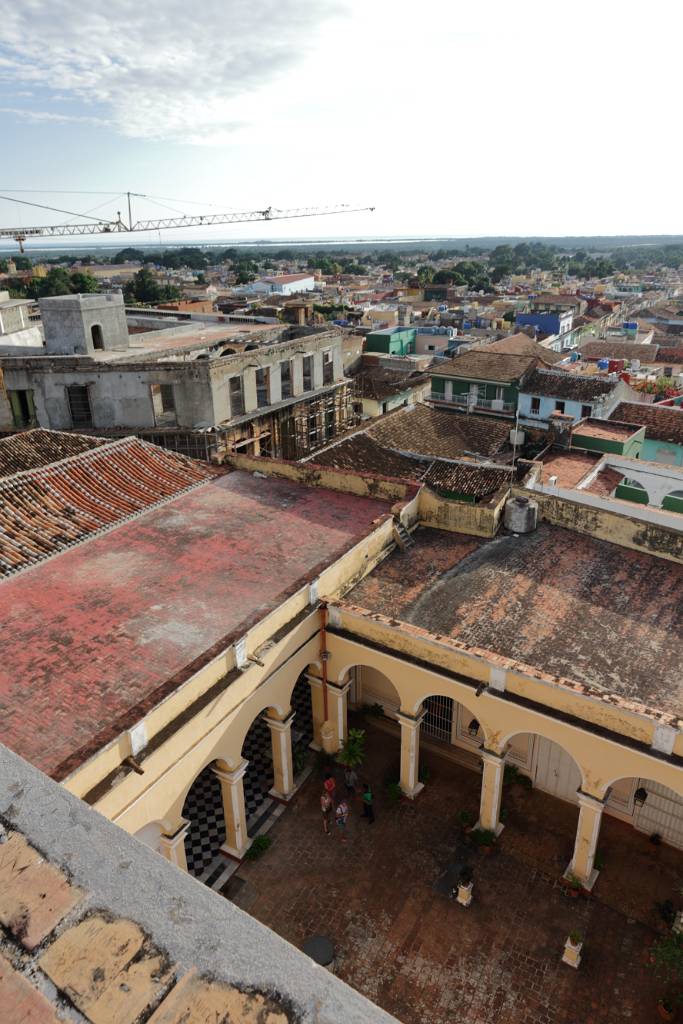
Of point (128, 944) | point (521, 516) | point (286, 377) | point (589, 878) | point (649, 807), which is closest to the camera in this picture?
point (128, 944)

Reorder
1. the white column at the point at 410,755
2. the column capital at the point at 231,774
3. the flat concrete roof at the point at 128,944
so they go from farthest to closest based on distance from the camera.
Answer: the white column at the point at 410,755, the column capital at the point at 231,774, the flat concrete roof at the point at 128,944

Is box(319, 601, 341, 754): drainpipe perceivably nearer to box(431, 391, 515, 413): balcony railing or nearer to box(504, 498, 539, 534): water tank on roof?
box(504, 498, 539, 534): water tank on roof

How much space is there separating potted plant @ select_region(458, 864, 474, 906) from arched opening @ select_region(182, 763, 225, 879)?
5207mm

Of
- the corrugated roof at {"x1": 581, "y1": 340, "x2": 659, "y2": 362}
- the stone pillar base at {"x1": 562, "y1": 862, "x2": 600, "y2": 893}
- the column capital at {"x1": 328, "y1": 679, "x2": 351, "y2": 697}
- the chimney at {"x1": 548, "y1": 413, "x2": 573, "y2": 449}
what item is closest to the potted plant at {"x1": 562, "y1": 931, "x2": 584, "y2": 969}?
the stone pillar base at {"x1": 562, "y1": 862, "x2": 600, "y2": 893}

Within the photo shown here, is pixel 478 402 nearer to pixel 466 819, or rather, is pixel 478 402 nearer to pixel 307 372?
pixel 307 372

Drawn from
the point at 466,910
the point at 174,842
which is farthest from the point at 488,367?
the point at 174,842

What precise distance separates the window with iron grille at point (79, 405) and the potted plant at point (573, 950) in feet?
82.7

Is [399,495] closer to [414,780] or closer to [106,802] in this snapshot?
[414,780]

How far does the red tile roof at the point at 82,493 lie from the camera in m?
17.4

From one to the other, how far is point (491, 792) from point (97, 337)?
26.2 metres

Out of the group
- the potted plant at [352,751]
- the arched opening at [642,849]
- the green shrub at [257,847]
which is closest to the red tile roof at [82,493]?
the green shrub at [257,847]

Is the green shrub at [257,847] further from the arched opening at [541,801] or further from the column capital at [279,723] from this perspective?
Result: the arched opening at [541,801]

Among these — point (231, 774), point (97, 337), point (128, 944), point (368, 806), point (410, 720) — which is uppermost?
point (128, 944)

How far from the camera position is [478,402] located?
40969 millimetres
